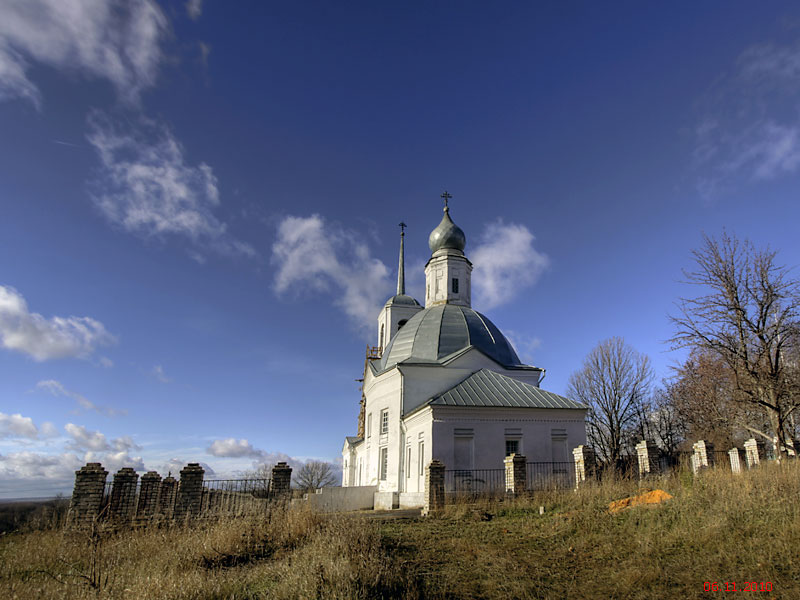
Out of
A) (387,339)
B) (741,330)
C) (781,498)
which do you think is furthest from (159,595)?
(387,339)

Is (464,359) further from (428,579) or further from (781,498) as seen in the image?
(428,579)

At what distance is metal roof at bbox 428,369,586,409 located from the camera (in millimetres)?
22906

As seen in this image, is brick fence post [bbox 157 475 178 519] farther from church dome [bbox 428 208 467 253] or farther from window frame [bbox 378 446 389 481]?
church dome [bbox 428 208 467 253]

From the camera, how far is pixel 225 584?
7410mm

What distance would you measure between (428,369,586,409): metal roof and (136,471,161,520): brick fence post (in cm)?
1131

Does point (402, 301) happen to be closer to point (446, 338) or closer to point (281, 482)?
point (446, 338)

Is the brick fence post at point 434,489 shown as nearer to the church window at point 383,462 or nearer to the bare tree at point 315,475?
the church window at point 383,462

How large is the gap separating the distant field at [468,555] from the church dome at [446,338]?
15.9 metres

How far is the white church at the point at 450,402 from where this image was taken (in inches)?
884

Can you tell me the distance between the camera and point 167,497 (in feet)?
52.4

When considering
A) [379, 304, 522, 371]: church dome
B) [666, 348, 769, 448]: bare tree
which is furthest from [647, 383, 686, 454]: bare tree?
[379, 304, 522, 371]: church dome
